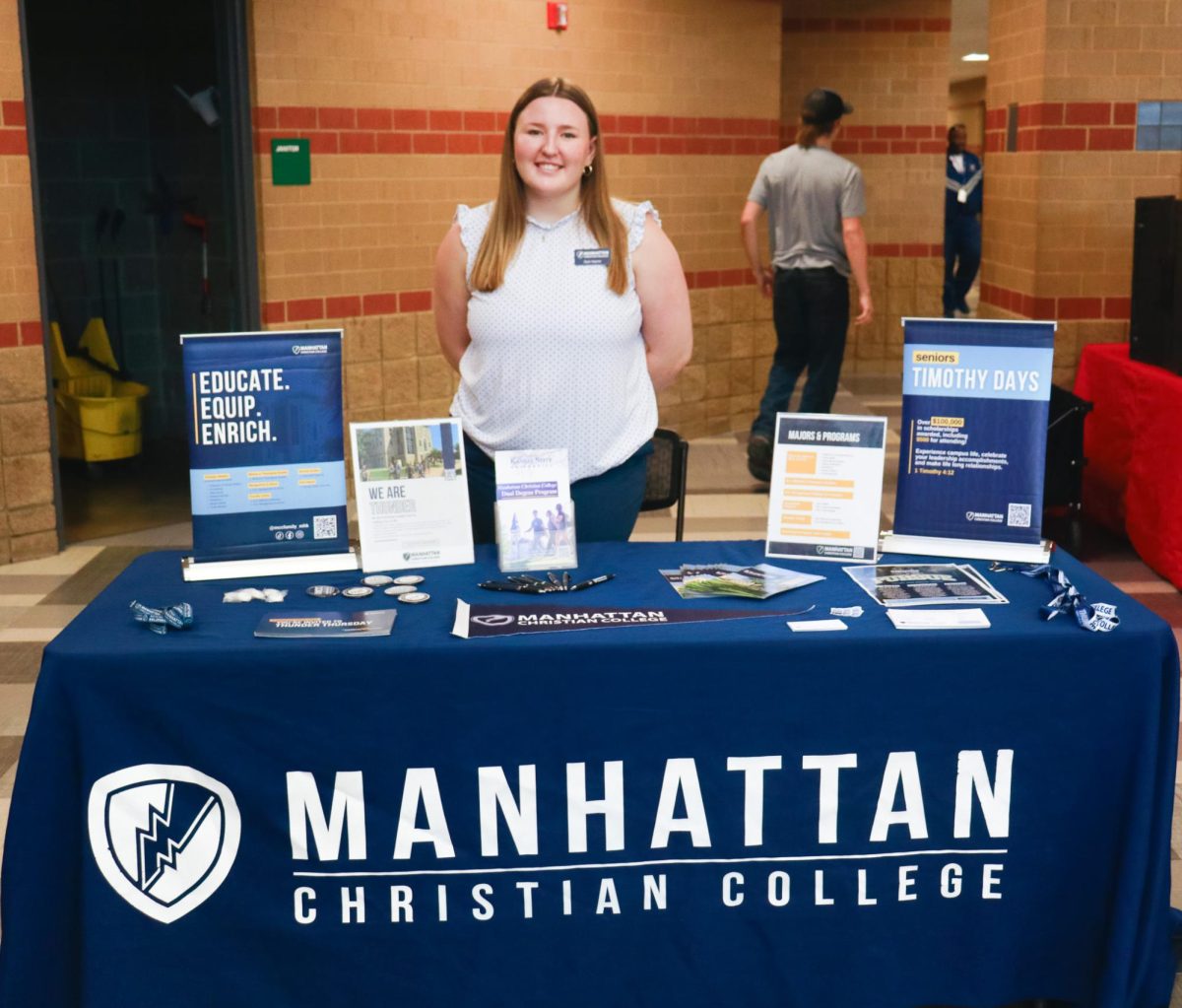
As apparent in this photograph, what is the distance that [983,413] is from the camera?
2783mm

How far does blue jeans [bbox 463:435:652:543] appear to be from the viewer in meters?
3.06

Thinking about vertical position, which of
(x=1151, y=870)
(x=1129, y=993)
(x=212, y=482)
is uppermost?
(x=212, y=482)

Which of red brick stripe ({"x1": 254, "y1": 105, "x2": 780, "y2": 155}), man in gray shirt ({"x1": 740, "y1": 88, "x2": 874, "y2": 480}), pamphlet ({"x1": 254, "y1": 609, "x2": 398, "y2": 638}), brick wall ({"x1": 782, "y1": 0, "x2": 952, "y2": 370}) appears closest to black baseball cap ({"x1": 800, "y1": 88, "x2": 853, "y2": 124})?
man in gray shirt ({"x1": 740, "y1": 88, "x2": 874, "y2": 480})

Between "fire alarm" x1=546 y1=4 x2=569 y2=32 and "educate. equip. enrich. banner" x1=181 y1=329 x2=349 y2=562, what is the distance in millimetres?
4786

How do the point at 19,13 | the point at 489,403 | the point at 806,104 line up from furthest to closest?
1. the point at 806,104
2. the point at 19,13
3. the point at 489,403

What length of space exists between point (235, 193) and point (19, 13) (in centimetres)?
111

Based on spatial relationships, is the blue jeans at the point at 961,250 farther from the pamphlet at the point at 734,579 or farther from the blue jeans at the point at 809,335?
the pamphlet at the point at 734,579

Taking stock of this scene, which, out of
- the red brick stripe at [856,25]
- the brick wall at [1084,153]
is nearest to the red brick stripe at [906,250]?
the red brick stripe at [856,25]

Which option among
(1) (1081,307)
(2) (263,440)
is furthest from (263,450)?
(1) (1081,307)

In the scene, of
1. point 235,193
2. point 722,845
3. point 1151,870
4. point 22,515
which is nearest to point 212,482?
point 722,845

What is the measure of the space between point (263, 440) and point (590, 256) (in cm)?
74

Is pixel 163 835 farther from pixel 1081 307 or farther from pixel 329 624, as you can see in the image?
pixel 1081 307

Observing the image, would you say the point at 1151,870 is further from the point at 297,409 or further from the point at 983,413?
the point at 297,409

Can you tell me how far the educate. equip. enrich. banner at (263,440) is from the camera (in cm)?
270
